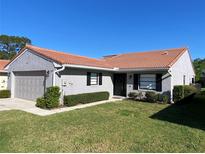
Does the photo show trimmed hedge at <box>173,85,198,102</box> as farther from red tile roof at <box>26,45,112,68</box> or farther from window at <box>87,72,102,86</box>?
red tile roof at <box>26,45,112,68</box>

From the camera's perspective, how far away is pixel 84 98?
1344cm

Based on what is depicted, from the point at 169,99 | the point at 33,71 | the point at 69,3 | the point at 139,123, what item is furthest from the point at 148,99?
the point at 69,3

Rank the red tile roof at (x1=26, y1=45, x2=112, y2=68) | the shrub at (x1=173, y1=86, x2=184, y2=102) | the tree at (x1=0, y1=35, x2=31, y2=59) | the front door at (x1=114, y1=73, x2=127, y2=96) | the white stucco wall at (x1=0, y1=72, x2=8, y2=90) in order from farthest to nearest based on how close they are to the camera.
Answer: the tree at (x1=0, y1=35, x2=31, y2=59) → the white stucco wall at (x1=0, y1=72, x2=8, y2=90) → the front door at (x1=114, y1=73, x2=127, y2=96) → the shrub at (x1=173, y1=86, x2=184, y2=102) → the red tile roof at (x1=26, y1=45, x2=112, y2=68)

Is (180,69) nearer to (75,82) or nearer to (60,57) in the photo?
(75,82)

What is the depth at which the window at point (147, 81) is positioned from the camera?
15156 mm

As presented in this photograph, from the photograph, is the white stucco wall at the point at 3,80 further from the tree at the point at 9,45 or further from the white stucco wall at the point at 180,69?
the tree at the point at 9,45

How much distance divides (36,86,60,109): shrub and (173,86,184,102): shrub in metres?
9.33

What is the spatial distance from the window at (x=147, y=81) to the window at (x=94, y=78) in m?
3.80

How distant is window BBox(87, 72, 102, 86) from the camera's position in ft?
48.5

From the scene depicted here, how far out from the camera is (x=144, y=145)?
5293 mm

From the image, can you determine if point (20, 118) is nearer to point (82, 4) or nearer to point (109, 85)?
point (109, 85)

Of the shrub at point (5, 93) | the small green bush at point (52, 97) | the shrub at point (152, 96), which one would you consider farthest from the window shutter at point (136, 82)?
the shrub at point (5, 93)

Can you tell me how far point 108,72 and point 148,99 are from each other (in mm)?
4757

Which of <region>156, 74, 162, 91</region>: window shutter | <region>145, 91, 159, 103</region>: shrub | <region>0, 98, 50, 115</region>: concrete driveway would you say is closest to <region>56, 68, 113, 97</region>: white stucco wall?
<region>0, 98, 50, 115</region>: concrete driveway
